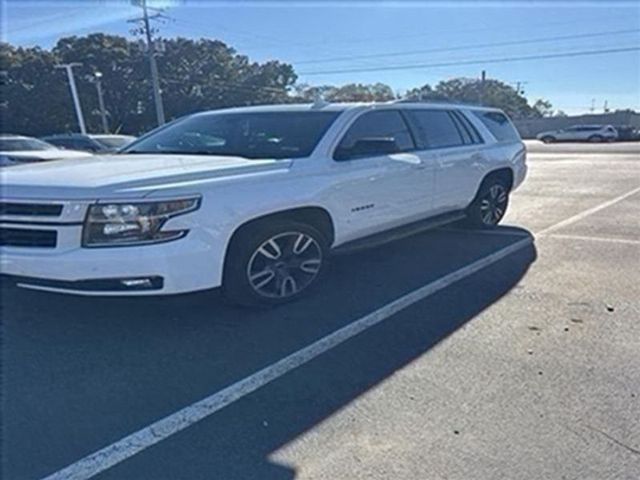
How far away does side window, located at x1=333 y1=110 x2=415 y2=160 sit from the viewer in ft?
15.6

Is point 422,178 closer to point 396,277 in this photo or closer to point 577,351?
point 396,277

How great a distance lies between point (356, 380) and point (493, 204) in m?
4.73

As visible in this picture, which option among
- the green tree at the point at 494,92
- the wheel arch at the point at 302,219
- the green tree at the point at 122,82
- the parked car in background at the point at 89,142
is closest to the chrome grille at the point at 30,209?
the wheel arch at the point at 302,219

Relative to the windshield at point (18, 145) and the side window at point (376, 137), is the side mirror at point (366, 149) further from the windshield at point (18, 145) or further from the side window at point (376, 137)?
the windshield at point (18, 145)

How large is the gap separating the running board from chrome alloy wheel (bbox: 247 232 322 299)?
0.33m

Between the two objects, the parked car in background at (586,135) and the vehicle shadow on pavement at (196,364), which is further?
the parked car in background at (586,135)

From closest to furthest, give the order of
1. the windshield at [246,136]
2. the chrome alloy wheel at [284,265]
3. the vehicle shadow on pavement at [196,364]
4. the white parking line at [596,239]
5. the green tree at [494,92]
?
the vehicle shadow on pavement at [196,364] → the chrome alloy wheel at [284,265] → the windshield at [246,136] → the white parking line at [596,239] → the green tree at [494,92]

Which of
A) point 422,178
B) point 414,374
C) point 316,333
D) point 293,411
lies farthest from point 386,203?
point 293,411

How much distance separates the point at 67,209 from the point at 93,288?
533mm

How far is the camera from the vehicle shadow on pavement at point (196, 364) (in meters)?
2.58

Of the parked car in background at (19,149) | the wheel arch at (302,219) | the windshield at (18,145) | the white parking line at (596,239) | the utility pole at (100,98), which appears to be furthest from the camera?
the utility pole at (100,98)

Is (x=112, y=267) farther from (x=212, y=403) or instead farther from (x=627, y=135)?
(x=627, y=135)

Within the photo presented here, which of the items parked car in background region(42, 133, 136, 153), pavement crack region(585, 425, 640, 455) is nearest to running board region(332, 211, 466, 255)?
pavement crack region(585, 425, 640, 455)

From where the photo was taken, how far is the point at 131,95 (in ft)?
193
